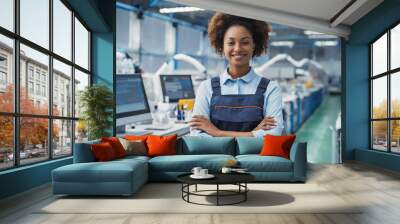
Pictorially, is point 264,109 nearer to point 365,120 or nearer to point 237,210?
point 365,120

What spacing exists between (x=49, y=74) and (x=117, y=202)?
2664 millimetres

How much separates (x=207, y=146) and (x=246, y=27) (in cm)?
292

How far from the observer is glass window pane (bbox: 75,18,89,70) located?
25.0ft

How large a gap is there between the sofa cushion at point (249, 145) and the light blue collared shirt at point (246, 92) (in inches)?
44.5

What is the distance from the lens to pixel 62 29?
6.88 meters

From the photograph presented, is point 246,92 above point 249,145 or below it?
above

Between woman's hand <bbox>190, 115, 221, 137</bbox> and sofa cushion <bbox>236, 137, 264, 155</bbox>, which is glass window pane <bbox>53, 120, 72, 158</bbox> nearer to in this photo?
woman's hand <bbox>190, 115, 221, 137</bbox>

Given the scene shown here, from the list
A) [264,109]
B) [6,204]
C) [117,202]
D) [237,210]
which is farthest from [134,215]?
[264,109]

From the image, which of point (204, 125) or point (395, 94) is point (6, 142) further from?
point (395, 94)

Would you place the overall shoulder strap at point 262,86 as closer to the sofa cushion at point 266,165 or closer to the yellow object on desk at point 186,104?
the yellow object on desk at point 186,104

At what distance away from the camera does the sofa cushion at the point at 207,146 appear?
21.7ft

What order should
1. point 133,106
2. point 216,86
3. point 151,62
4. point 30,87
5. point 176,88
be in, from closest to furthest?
point 30,87
point 133,106
point 216,86
point 176,88
point 151,62

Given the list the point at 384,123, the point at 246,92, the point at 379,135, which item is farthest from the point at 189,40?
the point at 384,123

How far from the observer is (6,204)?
446cm
